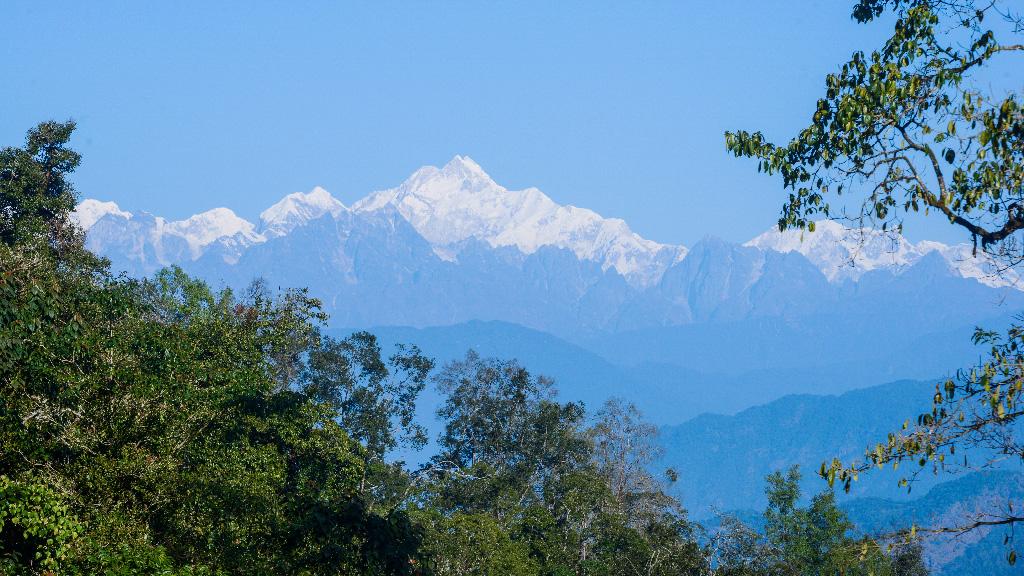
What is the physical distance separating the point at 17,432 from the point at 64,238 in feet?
79.3

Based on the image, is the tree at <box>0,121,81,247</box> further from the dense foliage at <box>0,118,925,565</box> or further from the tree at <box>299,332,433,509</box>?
the tree at <box>299,332,433,509</box>

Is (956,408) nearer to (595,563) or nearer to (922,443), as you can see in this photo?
(922,443)

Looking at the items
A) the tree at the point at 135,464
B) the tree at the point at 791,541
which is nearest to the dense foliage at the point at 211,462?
the tree at the point at 135,464

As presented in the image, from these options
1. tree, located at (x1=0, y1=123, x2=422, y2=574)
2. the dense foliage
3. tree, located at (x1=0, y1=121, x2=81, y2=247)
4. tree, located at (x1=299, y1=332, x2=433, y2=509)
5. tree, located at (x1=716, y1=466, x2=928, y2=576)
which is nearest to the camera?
tree, located at (x1=0, y1=123, x2=422, y2=574)

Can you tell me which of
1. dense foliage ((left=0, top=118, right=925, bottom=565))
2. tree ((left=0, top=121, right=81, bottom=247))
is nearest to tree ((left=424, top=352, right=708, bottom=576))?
dense foliage ((left=0, top=118, right=925, bottom=565))

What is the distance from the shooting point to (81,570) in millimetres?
15875

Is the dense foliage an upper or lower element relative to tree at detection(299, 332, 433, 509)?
lower

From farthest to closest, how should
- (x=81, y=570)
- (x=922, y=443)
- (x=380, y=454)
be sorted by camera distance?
(x=380, y=454) → (x=81, y=570) → (x=922, y=443)

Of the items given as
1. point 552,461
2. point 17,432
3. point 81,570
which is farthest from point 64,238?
point 552,461

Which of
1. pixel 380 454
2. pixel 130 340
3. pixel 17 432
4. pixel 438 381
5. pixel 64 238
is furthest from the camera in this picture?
pixel 438 381

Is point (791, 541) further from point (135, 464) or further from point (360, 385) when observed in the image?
point (135, 464)

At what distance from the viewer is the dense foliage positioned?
698 inches

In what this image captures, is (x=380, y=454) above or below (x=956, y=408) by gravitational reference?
above

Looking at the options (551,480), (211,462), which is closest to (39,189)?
(211,462)
